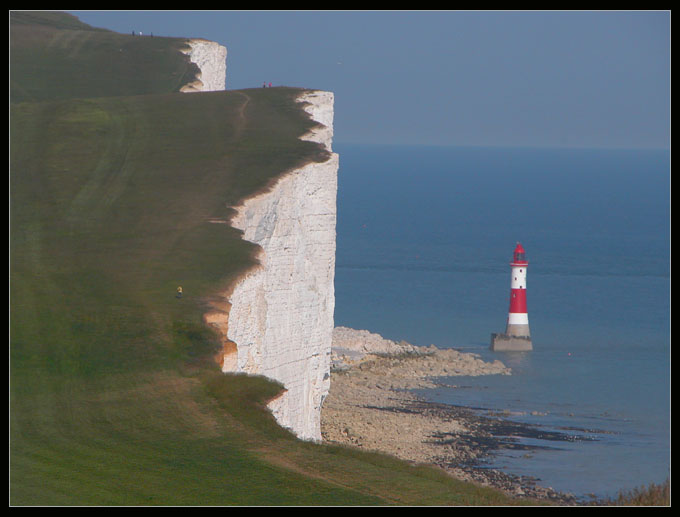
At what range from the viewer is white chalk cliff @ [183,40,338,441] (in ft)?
98.4

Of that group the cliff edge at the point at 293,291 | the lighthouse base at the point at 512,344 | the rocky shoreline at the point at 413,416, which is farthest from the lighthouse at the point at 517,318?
the cliff edge at the point at 293,291

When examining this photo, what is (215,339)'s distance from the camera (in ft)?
86.7

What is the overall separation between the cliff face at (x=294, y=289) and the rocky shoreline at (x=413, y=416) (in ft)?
10.8

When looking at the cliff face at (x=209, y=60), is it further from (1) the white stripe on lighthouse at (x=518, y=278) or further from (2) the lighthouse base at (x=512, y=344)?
(2) the lighthouse base at (x=512, y=344)

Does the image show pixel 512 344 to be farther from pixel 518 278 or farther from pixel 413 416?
pixel 413 416

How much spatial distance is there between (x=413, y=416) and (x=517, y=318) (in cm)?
2095

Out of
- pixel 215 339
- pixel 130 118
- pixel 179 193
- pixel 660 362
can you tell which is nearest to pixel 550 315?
pixel 660 362

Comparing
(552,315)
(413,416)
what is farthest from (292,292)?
(552,315)

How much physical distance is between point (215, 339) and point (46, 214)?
12040mm

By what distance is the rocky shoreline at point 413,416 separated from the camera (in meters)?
37.6

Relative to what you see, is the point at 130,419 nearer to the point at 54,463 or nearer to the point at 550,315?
the point at 54,463

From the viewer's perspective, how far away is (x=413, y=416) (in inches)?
1768

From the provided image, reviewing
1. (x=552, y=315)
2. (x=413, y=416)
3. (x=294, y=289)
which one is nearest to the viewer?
(x=294, y=289)

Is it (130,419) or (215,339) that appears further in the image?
(215,339)
